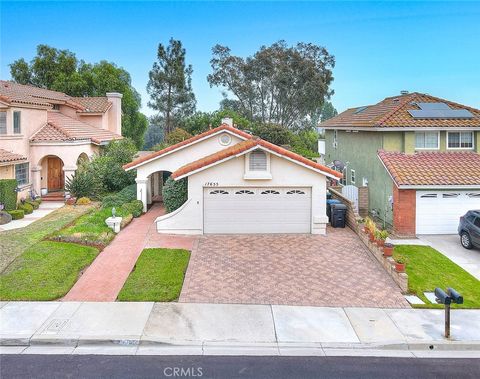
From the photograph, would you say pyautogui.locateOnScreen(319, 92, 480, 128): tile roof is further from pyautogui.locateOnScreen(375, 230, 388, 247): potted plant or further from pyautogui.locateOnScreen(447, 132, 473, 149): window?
pyautogui.locateOnScreen(375, 230, 388, 247): potted plant

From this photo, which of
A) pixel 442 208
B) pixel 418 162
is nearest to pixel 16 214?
pixel 418 162

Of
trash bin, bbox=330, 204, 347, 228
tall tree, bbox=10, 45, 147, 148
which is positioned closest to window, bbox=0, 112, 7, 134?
trash bin, bbox=330, 204, 347, 228

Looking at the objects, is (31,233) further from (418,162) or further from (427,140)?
(427,140)

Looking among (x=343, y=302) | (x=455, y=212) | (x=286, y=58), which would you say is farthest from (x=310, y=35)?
(x=343, y=302)

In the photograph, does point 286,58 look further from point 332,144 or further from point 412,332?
point 412,332

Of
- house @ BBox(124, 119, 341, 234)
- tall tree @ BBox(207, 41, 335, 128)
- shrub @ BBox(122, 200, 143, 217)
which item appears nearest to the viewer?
house @ BBox(124, 119, 341, 234)
